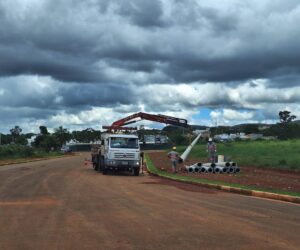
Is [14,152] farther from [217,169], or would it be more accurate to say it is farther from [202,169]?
[217,169]

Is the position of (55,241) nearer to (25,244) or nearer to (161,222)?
(25,244)

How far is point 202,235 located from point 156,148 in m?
103

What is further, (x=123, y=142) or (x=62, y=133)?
(x=62, y=133)

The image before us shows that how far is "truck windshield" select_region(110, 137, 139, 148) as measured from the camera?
32.4 meters

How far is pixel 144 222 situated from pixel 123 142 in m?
21.2

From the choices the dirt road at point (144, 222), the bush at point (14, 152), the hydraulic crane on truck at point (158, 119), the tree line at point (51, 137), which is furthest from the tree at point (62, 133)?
the dirt road at point (144, 222)

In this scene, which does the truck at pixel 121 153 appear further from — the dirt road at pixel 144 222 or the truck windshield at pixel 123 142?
the dirt road at pixel 144 222

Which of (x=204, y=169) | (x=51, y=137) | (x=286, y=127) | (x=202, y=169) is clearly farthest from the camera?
(x=286, y=127)

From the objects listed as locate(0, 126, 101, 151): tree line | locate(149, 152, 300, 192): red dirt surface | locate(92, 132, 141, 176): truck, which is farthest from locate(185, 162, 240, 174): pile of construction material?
locate(0, 126, 101, 151): tree line

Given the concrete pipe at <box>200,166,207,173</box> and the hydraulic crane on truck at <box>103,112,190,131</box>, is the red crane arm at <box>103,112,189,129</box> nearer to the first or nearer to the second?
the hydraulic crane on truck at <box>103,112,190,131</box>

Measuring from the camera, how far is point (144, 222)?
11422mm

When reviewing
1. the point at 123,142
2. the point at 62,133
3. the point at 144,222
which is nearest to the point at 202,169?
the point at 123,142

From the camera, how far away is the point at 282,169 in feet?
114

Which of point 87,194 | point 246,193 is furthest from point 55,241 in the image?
point 246,193
